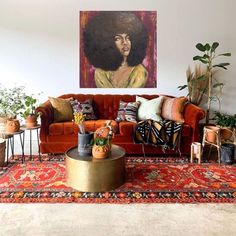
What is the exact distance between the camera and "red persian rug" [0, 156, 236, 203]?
276cm

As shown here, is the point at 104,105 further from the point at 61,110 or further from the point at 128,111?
the point at 61,110

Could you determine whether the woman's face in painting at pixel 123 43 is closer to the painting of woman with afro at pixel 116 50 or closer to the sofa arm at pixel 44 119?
the painting of woman with afro at pixel 116 50

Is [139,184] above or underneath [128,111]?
underneath

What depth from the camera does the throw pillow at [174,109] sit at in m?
4.24

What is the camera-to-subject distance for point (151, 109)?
4.37 meters

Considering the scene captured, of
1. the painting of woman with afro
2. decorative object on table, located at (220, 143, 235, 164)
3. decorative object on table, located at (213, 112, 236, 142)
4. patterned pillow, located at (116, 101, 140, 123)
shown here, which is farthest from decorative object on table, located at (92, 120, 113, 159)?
the painting of woman with afro

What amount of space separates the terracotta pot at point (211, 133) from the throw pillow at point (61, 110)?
2071mm

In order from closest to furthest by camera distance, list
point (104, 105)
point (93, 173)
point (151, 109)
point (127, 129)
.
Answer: point (93, 173)
point (127, 129)
point (151, 109)
point (104, 105)

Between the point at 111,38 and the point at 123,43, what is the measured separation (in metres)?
0.23

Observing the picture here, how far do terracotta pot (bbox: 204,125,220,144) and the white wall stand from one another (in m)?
1.25

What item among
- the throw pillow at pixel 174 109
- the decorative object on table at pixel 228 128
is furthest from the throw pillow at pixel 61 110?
the decorative object on table at pixel 228 128

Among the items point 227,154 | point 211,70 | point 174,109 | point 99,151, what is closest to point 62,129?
point 99,151

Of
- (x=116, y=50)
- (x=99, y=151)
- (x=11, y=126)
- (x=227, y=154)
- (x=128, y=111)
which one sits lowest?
(x=227, y=154)

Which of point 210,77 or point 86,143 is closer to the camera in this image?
point 86,143
